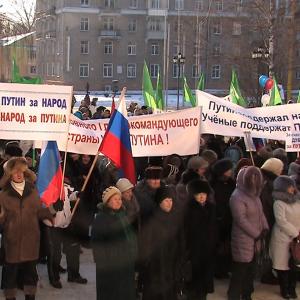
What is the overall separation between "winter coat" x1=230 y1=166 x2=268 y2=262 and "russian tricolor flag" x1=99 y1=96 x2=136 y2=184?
1165 mm

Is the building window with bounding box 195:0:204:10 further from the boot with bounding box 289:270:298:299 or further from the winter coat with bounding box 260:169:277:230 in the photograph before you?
the boot with bounding box 289:270:298:299

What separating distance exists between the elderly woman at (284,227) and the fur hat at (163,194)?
4.29ft

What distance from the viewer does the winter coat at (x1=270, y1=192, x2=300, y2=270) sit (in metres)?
6.48

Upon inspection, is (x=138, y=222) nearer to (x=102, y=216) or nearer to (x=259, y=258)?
(x=102, y=216)

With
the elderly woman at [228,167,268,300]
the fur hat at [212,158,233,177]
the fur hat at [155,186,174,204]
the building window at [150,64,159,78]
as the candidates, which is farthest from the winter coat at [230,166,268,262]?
the building window at [150,64,159,78]

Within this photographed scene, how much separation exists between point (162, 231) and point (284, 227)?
1459mm

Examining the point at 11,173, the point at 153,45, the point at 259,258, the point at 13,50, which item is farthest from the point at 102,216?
the point at 153,45

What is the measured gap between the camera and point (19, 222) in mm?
5719

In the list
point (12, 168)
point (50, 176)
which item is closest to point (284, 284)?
point (50, 176)

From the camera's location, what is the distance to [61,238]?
6.94 m

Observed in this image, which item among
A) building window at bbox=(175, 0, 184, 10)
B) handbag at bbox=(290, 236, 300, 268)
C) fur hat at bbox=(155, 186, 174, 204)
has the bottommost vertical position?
handbag at bbox=(290, 236, 300, 268)

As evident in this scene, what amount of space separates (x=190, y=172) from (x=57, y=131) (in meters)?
1.53

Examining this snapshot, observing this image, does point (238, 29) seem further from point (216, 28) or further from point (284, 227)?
point (284, 227)

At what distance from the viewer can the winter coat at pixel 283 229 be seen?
648 centimetres
